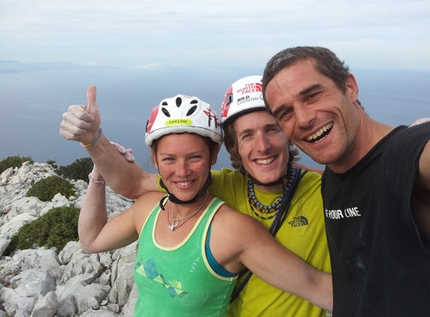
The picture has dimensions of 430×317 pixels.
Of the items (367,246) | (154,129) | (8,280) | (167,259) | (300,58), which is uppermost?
(300,58)

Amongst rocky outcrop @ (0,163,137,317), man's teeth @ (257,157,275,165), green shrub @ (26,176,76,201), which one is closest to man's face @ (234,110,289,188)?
man's teeth @ (257,157,275,165)

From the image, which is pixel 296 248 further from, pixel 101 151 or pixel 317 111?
pixel 101 151

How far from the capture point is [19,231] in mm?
15922

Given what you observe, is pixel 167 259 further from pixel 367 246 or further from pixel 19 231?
pixel 19 231

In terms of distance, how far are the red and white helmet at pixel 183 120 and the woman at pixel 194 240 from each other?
10 millimetres

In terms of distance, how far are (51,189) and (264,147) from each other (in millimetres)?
21379

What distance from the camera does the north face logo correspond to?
12.6ft

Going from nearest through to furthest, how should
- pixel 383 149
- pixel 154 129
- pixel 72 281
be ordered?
1. pixel 383 149
2. pixel 154 129
3. pixel 72 281

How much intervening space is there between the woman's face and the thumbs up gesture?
0.94m

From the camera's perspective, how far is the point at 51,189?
2258 cm

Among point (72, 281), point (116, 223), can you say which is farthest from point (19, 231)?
point (116, 223)

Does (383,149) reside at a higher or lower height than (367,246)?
higher

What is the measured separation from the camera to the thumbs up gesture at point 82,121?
420 centimetres

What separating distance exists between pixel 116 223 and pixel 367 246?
9.64 feet
